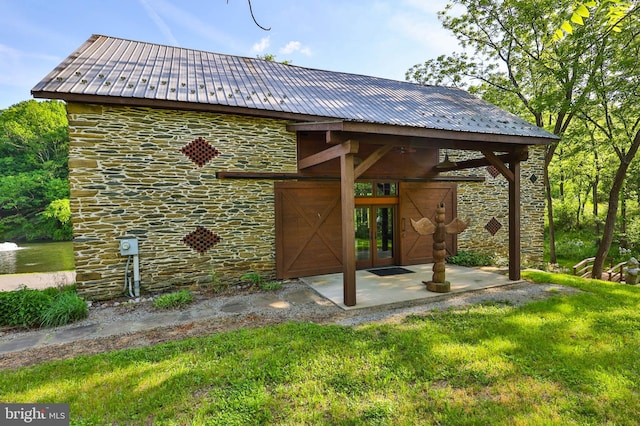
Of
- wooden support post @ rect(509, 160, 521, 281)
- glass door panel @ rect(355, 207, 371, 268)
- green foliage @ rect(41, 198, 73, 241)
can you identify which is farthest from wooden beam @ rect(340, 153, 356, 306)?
green foliage @ rect(41, 198, 73, 241)

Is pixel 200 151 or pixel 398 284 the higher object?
pixel 200 151

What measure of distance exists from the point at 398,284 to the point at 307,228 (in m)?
2.32

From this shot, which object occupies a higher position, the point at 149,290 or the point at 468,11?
the point at 468,11

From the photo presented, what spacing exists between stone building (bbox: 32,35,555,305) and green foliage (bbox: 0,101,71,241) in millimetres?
22421

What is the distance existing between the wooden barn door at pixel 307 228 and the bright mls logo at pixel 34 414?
4282 mm

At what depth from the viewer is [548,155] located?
11508 millimetres

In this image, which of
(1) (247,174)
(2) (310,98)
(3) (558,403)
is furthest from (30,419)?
(2) (310,98)

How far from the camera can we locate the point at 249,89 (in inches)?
263

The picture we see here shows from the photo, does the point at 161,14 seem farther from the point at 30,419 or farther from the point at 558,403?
the point at 558,403

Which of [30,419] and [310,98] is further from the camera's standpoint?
[310,98]

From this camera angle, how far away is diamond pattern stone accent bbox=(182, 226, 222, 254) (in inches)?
227

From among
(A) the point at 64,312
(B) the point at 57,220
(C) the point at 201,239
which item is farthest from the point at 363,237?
(B) the point at 57,220

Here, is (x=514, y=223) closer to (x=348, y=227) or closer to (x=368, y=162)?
(x=368, y=162)

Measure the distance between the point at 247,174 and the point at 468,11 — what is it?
12096 millimetres
